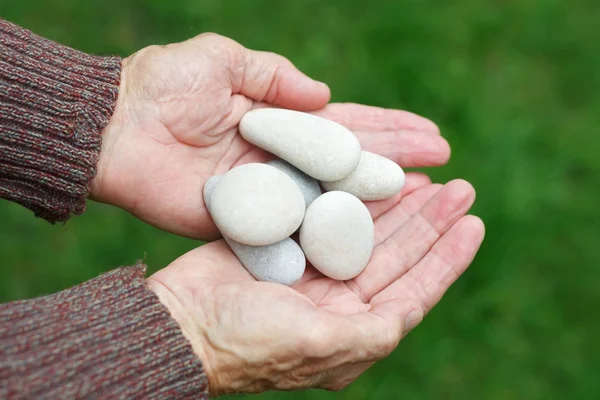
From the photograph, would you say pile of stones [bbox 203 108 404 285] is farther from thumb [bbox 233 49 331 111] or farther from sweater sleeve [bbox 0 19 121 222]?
sweater sleeve [bbox 0 19 121 222]

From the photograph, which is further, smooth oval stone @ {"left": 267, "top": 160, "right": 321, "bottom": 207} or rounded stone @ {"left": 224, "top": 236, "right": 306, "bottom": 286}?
smooth oval stone @ {"left": 267, "top": 160, "right": 321, "bottom": 207}

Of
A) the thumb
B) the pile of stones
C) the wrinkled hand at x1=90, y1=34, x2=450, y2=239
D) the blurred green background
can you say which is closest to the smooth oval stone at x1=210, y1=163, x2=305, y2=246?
the pile of stones

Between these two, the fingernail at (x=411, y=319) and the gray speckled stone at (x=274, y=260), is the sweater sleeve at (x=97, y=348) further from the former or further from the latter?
the fingernail at (x=411, y=319)

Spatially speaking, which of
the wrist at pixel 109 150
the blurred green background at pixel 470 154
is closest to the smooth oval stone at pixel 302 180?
the wrist at pixel 109 150

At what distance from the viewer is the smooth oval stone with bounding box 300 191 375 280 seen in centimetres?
134

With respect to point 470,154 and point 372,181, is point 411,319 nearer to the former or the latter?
point 372,181

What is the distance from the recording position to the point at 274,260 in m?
1.32

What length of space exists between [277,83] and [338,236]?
15.7 inches

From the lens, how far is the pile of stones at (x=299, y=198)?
1321 mm

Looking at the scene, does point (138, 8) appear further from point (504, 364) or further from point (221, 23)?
point (504, 364)

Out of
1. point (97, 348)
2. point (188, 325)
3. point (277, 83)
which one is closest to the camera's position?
point (97, 348)

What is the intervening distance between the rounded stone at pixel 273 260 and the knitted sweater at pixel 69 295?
216mm

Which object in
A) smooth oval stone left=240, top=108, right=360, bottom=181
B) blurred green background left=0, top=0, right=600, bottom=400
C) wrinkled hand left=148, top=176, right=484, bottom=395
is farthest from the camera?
blurred green background left=0, top=0, right=600, bottom=400

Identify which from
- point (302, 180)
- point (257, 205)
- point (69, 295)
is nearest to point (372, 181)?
point (302, 180)
